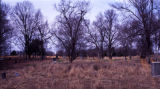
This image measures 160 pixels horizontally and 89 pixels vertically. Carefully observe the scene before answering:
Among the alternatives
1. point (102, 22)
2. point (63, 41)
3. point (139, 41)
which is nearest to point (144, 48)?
point (139, 41)

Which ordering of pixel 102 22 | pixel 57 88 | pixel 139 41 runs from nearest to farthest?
pixel 57 88, pixel 139 41, pixel 102 22

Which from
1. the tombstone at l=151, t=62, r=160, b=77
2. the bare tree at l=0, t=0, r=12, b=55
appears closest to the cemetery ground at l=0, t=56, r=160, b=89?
the tombstone at l=151, t=62, r=160, b=77

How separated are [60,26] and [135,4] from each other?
1045 cm

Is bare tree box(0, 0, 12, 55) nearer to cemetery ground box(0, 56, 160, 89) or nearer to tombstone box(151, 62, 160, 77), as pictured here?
cemetery ground box(0, 56, 160, 89)

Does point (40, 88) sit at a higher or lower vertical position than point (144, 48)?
lower

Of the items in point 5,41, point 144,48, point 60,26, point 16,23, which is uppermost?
point 16,23

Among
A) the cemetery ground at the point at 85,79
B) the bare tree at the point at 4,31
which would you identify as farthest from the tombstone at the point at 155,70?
the bare tree at the point at 4,31

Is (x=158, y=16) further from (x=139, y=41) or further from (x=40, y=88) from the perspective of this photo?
(x=40, y=88)

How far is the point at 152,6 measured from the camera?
602 inches

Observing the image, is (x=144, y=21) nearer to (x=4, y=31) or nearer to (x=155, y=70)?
(x=155, y=70)

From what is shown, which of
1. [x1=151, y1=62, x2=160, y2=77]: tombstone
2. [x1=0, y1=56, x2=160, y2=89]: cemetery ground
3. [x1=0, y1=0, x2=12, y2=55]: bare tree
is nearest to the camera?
[x1=0, y1=56, x2=160, y2=89]: cemetery ground

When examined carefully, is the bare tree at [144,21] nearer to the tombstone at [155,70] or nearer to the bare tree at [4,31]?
the tombstone at [155,70]

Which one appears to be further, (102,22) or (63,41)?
(102,22)

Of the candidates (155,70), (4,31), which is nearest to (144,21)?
(155,70)
